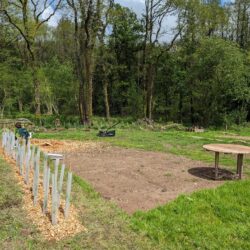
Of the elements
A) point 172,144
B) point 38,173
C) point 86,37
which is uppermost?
point 86,37

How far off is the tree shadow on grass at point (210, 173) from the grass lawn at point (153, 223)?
74 centimetres

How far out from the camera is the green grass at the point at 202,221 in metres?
3.52

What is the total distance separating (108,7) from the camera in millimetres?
17891

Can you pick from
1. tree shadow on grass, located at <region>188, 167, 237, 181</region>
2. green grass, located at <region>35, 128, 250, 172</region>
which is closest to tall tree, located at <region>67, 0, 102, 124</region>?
green grass, located at <region>35, 128, 250, 172</region>

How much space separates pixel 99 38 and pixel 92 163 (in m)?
14.6

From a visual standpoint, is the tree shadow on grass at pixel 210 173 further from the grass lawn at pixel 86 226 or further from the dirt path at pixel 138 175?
the grass lawn at pixel 86 226

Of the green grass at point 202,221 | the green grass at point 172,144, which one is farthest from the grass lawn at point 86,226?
the green grass at point 172,144

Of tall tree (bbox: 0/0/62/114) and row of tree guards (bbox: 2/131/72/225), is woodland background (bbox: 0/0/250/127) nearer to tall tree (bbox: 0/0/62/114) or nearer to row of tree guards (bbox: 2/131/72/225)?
tall tree (bbox: 0/0/62/114)

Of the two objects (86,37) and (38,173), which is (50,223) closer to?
(38,173)

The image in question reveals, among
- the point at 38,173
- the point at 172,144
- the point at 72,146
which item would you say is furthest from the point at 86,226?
the point at 172,144

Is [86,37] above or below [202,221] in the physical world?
above

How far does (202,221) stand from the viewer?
→ 4020mm

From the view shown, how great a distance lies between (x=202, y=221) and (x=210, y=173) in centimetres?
269

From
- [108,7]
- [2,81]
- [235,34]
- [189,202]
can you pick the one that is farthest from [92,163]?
[235,34]
